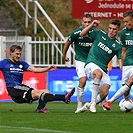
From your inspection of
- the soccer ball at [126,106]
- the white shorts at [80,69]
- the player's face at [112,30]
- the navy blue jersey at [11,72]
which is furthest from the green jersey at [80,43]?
the soccer ball at [126,106]

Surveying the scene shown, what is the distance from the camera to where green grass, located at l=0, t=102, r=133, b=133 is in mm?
12164

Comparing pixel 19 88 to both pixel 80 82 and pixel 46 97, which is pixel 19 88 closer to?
Result: pixel 46 97

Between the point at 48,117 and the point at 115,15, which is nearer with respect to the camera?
the point at 48,117

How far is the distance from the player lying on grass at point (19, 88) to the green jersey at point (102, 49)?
81 centimetres

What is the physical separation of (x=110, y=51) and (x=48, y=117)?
2.48 metres

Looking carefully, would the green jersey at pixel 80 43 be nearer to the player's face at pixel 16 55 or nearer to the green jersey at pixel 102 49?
the green jersey at pixel 102 49

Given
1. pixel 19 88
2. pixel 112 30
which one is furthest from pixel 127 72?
pixel 19 88

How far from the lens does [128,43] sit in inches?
653

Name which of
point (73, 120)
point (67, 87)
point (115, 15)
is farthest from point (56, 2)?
point (73, 120)

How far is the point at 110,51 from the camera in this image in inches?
651

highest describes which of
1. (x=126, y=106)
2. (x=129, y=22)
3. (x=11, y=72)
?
(x=129, y=22)

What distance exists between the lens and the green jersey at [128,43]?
651 inches

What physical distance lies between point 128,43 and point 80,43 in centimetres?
123

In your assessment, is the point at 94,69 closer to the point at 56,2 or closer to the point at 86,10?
the point at 86,10
